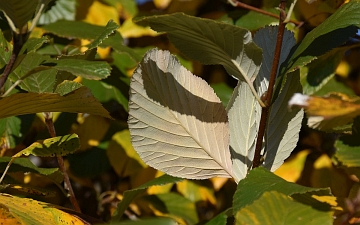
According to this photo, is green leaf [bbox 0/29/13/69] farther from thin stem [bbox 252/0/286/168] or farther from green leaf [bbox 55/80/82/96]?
thin stem [bbox 252/0/286/168]

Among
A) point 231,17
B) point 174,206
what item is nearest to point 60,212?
point 174,206

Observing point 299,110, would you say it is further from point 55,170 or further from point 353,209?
point 55,170

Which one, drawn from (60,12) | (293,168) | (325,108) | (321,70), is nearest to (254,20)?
(321,70)

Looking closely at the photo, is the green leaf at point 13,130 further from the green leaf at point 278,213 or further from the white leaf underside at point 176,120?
the green leaf at point 278,213

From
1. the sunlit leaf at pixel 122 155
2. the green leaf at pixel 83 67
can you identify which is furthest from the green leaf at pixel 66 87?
the sunlit leaf at pixel 122 155

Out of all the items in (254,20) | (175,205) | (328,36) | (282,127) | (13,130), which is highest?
(254,20)

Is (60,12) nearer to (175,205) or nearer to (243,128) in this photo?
(175,205)
